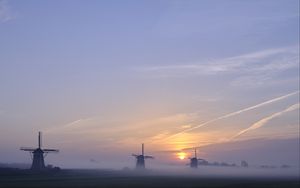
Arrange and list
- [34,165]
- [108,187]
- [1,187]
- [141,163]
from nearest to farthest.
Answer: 1. [1,187]
2. [108,187]
3. [34,165]
4. [141,163]

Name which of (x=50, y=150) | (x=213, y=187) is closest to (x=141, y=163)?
(x=50, y=150)

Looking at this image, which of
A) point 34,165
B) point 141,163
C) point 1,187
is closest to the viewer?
point 1,187

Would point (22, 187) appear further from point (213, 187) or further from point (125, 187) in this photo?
point (213, 187)

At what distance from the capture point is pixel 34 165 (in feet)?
437

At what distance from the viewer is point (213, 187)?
63062mm

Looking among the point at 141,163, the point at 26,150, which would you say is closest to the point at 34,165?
the point at 26,150

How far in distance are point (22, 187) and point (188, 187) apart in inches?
769

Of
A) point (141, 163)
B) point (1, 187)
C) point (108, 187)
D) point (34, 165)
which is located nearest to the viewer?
point (1, 187)

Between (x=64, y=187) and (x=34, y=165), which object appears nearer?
(x=64, y=187)

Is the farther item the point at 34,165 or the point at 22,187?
the point at 34,165

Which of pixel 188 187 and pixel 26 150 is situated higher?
pixel 26 150

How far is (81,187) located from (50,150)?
267 feet

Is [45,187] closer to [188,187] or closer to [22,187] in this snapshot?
[22,187]

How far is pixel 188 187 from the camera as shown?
201 ft
